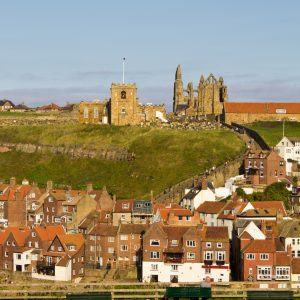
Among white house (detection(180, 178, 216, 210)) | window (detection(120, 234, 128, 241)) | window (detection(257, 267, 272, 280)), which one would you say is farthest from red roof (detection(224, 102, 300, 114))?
window (detection(257, 267, 272, 280))

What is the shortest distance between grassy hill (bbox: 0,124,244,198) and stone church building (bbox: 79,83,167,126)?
362 cm

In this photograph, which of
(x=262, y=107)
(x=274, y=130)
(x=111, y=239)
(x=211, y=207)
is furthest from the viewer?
(x=262, y=107)

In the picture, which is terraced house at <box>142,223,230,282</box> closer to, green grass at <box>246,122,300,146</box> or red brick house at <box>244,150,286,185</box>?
red brick house at <box>244,150,286,185</box>

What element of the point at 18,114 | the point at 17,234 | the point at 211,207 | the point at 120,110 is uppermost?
the point at 18,114

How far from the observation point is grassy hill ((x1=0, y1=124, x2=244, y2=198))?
10631 cm

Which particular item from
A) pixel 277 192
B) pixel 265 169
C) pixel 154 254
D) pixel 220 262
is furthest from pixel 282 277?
pixel 265 169

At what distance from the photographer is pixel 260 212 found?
252ft

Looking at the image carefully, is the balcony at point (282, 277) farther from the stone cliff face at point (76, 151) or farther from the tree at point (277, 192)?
the stone cliff face at point (76, 151)

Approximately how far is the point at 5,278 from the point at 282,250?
23216 millimetres

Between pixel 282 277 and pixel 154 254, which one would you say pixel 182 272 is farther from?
pixel 282 277

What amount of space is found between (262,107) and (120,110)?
24670 millimetres

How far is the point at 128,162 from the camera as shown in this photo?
375ft

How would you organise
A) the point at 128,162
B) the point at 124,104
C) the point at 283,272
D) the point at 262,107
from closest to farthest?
1. the point at 283,272
2. the point at 128,162
3. the point at 124,104
4. the point at 262,107

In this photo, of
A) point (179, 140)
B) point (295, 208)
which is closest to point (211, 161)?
point (179, 140)
